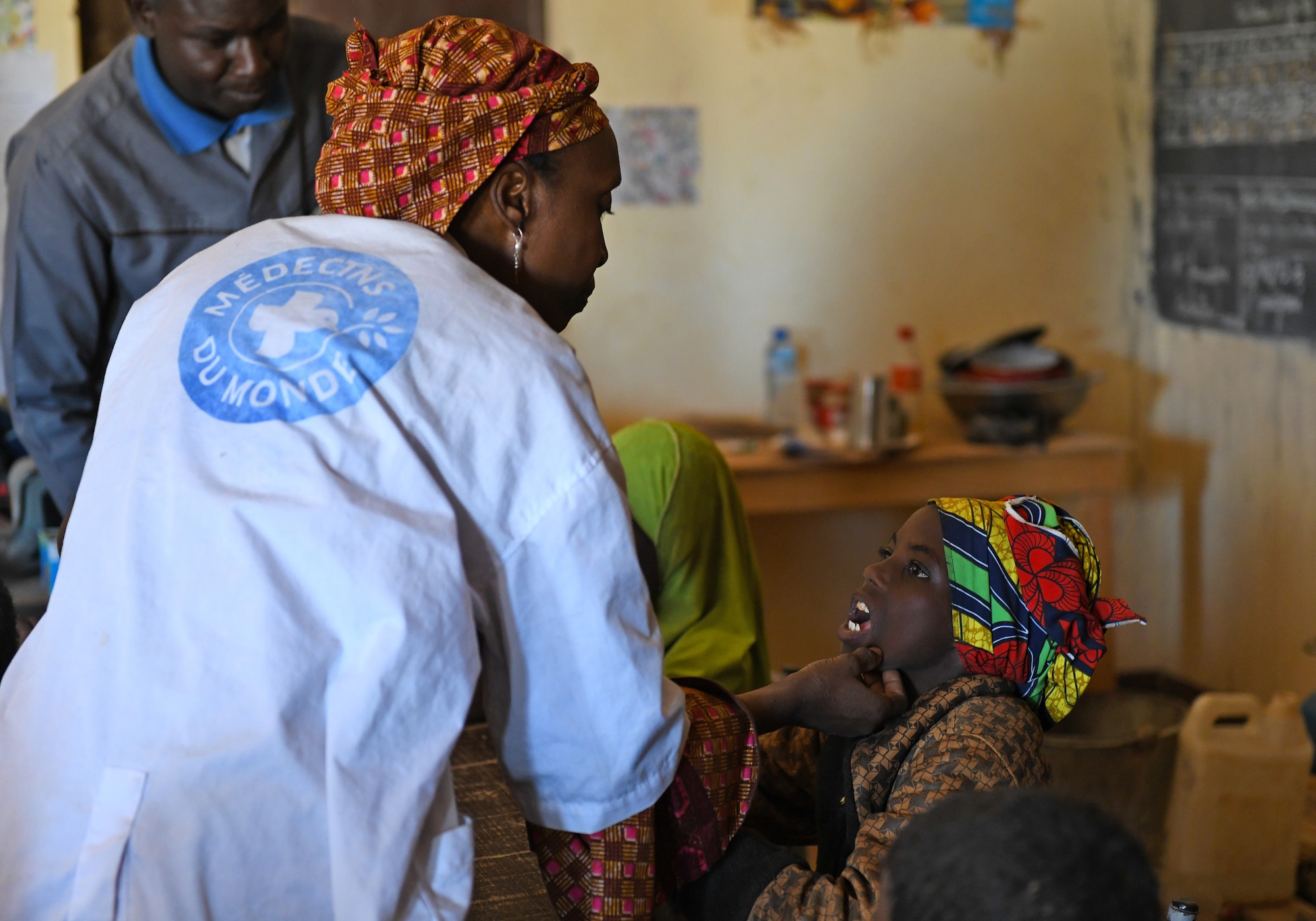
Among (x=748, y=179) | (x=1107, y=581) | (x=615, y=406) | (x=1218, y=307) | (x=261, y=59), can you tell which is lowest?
(x=1107, y=581)

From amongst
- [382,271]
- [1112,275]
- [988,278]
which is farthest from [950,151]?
[382,271]

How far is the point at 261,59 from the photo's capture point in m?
2.24

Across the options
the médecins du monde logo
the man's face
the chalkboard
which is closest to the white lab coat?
the médecins du monde logo

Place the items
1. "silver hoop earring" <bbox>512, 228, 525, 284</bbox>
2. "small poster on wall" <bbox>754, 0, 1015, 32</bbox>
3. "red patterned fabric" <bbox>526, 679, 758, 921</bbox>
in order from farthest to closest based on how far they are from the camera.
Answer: "small poster on wall" <bbox>754, 0, 1015, 32</bbox>
"silver hoop earring" <bbox>512, 228, 525, 284</bbox>
"red patterned fabric" <bbox>526, 679, 758, 921</bbox>

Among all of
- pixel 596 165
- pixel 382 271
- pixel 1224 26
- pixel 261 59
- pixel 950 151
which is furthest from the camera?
pixel 950 151

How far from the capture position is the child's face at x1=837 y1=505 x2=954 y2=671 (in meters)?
1.67

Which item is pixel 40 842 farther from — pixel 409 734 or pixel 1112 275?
pixel 1112 275

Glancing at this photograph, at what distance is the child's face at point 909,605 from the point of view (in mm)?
1666

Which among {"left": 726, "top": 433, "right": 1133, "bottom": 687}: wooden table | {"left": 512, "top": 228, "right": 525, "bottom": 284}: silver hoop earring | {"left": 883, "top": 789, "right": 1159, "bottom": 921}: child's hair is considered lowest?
{"left": 726, "top": 433, "right": 1133, "bottom": 687}: wooden table

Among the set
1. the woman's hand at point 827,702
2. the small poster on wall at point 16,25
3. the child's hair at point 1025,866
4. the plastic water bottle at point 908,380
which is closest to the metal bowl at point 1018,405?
the plastic water bottle at point 908,380

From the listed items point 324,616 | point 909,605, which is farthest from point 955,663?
point 324,616

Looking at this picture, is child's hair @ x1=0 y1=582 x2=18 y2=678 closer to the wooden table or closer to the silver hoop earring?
the silver hoop earring

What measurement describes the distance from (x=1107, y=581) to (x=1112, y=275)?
3.80 ft

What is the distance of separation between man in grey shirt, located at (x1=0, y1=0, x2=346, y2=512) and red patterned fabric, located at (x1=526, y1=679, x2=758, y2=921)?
4.81ft
